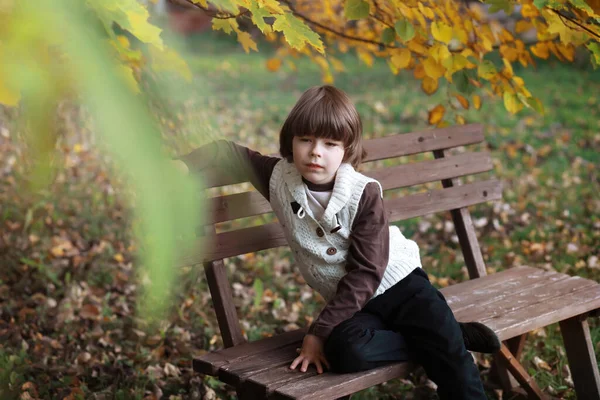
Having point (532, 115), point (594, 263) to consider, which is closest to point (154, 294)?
point (594, 263)

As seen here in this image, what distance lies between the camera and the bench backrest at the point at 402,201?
8.46ft

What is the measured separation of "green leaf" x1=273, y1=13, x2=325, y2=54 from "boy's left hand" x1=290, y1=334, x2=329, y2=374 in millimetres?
1024

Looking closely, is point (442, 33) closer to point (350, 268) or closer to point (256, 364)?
point (350, 268)

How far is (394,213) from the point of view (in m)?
3.05

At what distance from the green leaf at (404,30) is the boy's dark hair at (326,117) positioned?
1.12 feet

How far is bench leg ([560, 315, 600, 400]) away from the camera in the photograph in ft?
9.39

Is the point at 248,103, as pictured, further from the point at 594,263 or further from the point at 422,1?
the point at 422,1

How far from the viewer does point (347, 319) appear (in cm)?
231

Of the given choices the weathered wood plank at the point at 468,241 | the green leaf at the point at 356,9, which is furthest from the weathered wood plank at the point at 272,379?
the weathered wood plank at the point at 468,241

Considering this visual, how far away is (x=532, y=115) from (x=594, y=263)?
14.5 feet

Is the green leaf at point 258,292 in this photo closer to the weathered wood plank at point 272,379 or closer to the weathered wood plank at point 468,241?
the weathered wood plank at point 468,241

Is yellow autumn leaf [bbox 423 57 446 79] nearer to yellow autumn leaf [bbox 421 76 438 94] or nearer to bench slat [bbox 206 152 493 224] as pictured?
yellow autumn leaf [bbox 421 76 438 94]

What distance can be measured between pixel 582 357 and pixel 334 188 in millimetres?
1307

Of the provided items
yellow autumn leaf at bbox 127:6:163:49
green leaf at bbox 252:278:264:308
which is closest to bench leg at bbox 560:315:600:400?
green leaf at bbox 252:278:264:308
